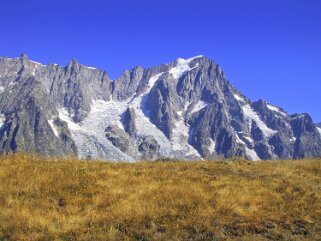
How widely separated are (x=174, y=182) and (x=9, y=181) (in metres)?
7.55

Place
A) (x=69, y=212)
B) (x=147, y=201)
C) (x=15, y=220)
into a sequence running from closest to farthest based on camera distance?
(x=15, y=220)
(x=69, y=212)
(x=147, y=201)

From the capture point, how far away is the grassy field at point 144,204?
16359 mm

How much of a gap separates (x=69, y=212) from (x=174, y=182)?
6310mm

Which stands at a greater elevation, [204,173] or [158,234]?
[204,173]

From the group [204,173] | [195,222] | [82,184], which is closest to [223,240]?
[195,222]

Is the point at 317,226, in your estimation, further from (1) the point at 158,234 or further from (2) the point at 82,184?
(2) the point at 82,184

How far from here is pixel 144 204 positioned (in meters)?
18.6

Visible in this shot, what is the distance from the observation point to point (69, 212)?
57.3 feet

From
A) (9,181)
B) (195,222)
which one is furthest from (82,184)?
(195,222)

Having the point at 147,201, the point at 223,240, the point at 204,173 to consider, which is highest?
the point at 204,173

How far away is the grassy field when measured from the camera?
16359mm

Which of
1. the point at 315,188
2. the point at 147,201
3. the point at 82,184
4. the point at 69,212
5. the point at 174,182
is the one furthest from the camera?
the point at 315,188

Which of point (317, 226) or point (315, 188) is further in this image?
point (315, 188)

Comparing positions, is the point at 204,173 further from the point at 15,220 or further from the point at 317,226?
the point at 15,220
